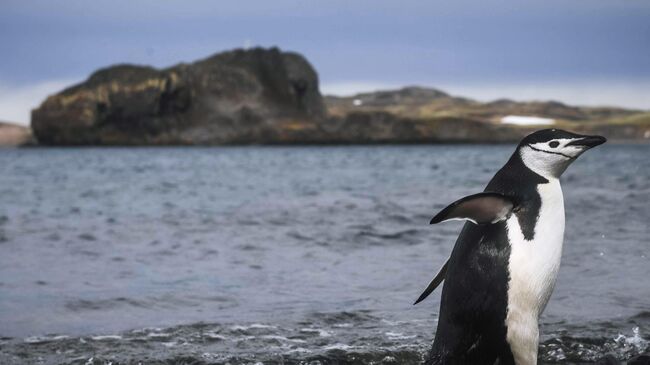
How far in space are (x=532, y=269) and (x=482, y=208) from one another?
0.47 m

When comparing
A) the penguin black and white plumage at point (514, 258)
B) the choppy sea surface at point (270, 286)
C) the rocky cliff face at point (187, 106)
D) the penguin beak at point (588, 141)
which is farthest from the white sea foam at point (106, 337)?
the rocky cliff face at point (187, 106)

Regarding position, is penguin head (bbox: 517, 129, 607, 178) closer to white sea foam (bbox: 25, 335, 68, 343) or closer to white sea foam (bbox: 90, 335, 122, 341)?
white sea foam (bbox: 90, 335, 122, 341)

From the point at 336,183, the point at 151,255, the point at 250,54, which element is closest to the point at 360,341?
the point at 151,255

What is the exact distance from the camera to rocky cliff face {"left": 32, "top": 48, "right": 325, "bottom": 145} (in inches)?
5891

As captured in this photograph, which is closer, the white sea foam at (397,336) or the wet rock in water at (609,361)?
the wet rock in water at (609,361)

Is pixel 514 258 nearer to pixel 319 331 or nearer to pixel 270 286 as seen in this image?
pixel 319 331

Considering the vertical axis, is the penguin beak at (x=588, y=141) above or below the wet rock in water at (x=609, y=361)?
above

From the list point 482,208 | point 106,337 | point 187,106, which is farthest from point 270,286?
point 187,106

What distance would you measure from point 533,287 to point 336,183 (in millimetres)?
24060

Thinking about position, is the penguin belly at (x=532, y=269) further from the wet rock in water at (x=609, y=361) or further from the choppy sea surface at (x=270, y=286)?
the choppy sea surface at (x=270, y=286)

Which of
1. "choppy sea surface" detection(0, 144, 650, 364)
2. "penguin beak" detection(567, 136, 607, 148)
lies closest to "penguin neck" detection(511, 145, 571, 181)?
"penguin beak" detection(567, 136, 607, 148)

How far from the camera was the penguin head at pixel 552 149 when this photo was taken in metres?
4.79

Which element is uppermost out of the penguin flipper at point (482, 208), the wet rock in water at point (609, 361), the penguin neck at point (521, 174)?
the penguin neck at point (521, 174)

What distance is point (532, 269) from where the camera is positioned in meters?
4.79
